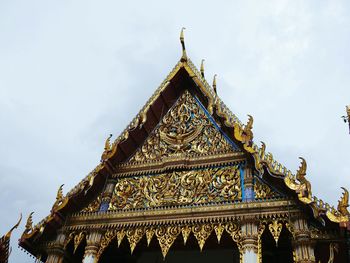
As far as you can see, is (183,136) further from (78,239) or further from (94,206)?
(78,239)

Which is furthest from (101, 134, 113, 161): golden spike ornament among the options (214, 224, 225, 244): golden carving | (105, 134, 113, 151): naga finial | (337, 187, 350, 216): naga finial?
(337, 187, 350, 216): naga finial

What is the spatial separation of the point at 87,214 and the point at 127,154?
5.78 feet

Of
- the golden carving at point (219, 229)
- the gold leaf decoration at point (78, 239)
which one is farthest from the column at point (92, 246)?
the golden carving at point (219, 229)

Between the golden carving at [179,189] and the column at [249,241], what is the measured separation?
2.08ft

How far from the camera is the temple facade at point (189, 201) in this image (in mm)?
6957

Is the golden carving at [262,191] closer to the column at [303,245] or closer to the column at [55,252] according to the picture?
the column at [303,245]

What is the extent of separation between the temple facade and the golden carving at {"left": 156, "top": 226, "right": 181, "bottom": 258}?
0.07 feet

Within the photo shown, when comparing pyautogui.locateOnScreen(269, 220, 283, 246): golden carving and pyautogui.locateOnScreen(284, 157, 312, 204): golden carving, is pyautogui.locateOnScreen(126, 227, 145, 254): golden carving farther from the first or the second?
pyautogui.locateOnScreen(284, 157, 312, 204): golden carving

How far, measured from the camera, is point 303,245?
21.8 ft

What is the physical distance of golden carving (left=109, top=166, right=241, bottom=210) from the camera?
7.91m

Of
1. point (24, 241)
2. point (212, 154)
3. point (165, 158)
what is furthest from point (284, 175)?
point (24, 241)

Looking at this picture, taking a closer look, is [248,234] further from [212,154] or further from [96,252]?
[96,252]

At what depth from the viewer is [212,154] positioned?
859 cm

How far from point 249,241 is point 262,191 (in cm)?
109
